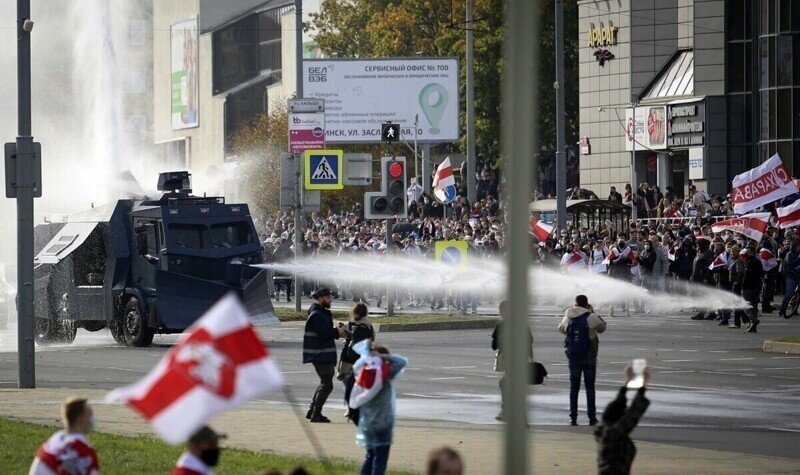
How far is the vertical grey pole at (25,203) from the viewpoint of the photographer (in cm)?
2250

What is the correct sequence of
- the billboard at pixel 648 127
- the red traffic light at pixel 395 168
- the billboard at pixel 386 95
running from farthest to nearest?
the billboard at pixel 648 127, the billboard at pixel 386 95, the red traffic light at pixel 395 168

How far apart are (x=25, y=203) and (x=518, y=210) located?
1652 cm

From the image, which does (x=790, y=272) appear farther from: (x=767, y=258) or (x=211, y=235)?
(x=211, y=235)

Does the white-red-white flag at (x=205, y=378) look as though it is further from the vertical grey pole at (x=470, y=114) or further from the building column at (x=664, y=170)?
the building column at (x=664, y=170)

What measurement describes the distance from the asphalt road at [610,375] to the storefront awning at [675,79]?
1120 inches

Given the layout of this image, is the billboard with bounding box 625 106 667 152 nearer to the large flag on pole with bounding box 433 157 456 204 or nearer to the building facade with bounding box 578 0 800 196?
the building facade with bounding box 578 0 800 196

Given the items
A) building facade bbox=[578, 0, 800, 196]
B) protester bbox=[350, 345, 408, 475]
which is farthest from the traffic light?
building facade bbox=[578, 0, 800, 196]

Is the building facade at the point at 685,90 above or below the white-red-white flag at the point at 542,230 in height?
above

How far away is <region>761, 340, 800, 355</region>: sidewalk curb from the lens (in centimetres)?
2723

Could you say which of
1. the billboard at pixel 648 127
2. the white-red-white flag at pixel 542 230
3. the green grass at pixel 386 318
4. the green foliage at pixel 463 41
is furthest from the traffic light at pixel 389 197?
the green foliage at pixel 463 41

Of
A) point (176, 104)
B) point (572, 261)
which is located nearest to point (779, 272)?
point (572, 261)

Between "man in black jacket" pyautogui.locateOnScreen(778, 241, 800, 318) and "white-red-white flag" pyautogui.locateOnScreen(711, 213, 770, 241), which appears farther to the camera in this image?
"white-red-white flag" pyautogui.locateOnScreen(711, 213, 770, 241)

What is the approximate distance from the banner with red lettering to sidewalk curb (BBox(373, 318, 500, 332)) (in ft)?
20.9

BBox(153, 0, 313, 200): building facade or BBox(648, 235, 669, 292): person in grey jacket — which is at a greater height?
BBox(153, 0, 313, 200): building facade
